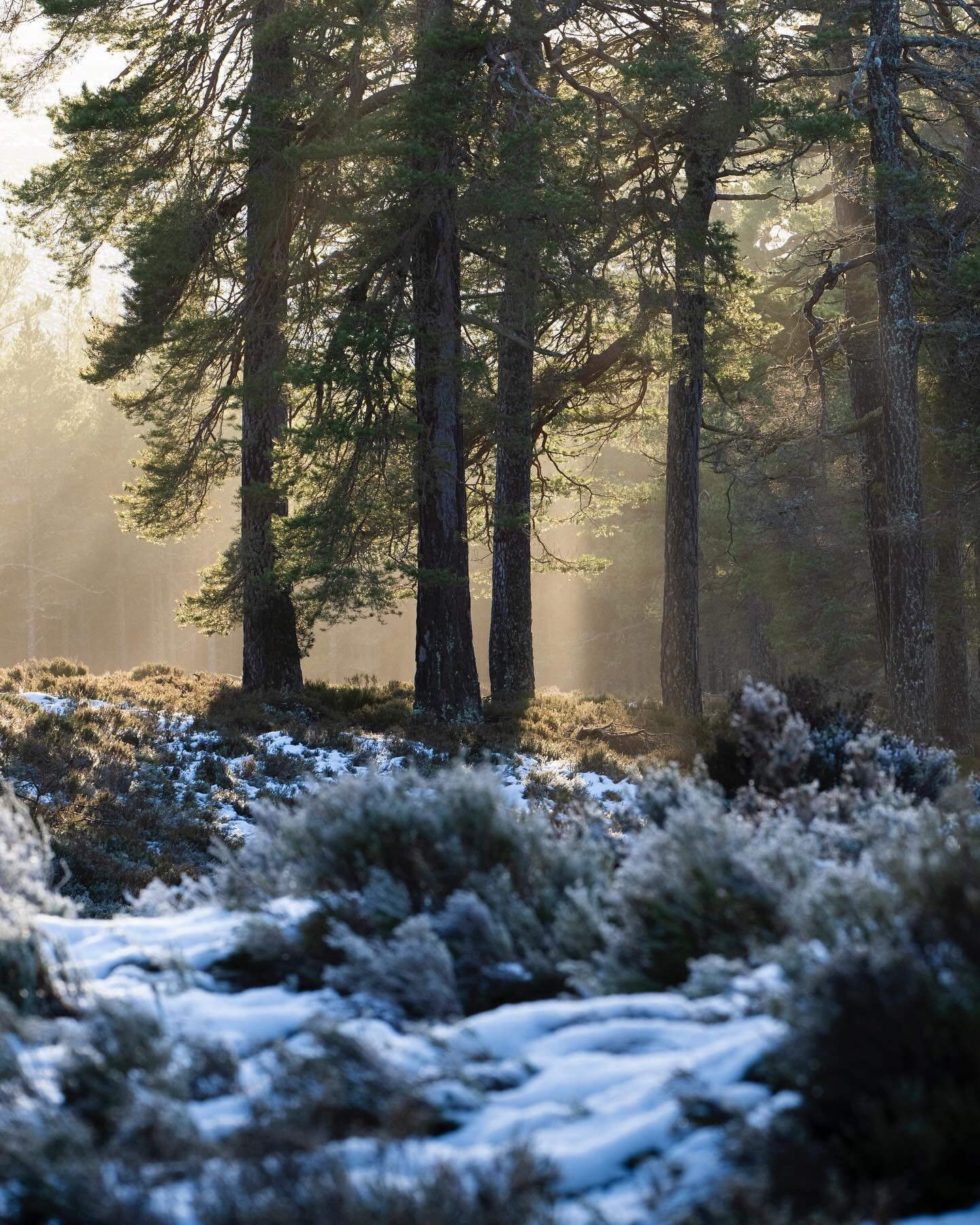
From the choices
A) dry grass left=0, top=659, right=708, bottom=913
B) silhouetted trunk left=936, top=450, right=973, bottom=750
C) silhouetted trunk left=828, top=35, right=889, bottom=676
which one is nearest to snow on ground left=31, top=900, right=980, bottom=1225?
dry grass left=0, top=659, right=708, bottom=913

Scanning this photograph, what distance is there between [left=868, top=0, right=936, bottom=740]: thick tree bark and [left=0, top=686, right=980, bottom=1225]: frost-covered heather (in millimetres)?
11648

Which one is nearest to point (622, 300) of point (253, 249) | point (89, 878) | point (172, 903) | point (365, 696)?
point (253, 249)

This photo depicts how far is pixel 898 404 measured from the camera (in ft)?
50.0

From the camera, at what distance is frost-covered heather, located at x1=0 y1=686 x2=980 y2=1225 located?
2.45m

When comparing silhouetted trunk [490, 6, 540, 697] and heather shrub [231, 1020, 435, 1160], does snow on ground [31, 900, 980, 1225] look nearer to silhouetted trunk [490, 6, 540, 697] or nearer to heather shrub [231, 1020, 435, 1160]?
heather shrub [231, 1020, 435, 1160]

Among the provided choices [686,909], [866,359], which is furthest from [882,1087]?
[866,359]

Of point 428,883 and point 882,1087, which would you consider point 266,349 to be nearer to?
point 428,883

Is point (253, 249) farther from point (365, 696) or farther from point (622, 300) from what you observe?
point (365, 696)

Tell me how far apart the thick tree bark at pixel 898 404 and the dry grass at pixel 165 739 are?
3001 millimetres

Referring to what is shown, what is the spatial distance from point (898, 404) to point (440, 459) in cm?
622

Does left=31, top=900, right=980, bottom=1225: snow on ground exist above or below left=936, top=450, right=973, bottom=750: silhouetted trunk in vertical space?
below

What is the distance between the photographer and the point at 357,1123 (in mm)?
2777

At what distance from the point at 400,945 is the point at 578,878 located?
70 cm

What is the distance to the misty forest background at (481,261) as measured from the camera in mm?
13078
